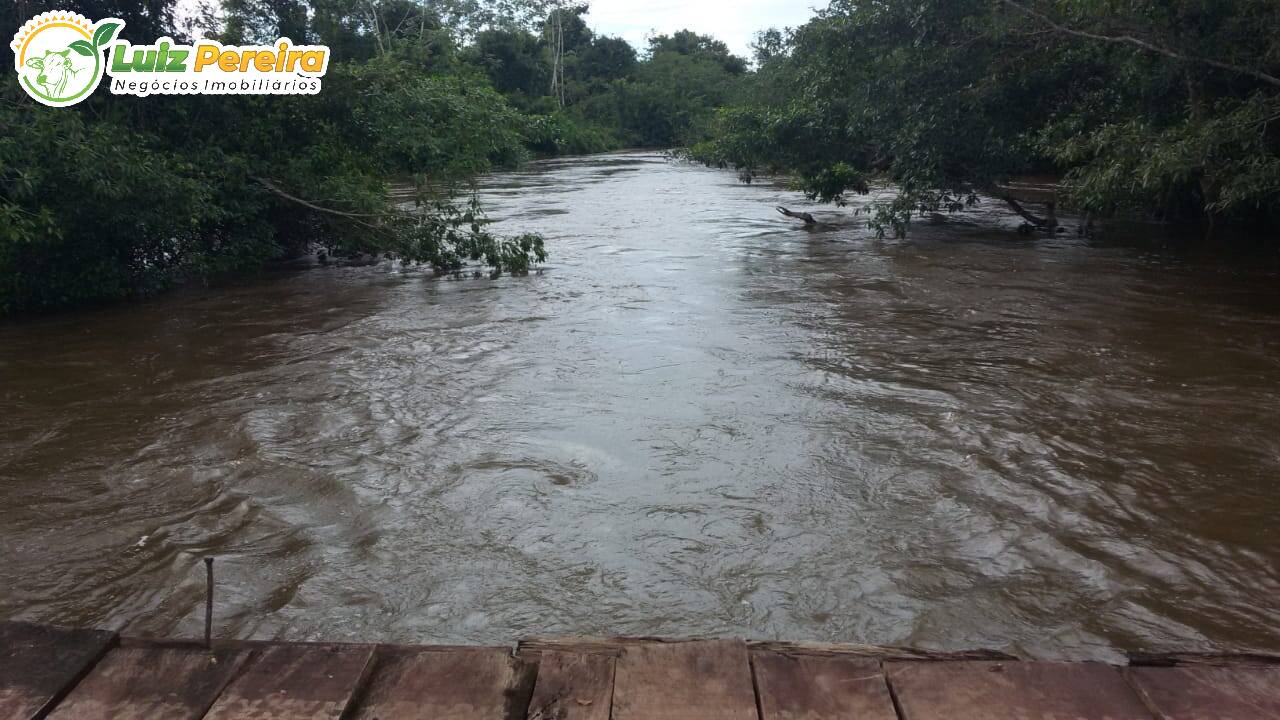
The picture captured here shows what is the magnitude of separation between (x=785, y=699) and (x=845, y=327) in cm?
728

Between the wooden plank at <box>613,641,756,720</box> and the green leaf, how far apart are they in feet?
35.8

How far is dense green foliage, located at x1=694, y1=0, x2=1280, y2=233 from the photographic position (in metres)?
8.79

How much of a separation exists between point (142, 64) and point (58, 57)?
0.92 m

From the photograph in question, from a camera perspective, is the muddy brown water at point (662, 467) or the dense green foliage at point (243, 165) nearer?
the muddy brown water at point (662, 467)

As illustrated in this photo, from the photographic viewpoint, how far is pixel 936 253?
14109mm

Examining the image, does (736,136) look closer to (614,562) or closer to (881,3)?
(881,3)

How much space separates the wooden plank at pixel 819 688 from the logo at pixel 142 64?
972cm

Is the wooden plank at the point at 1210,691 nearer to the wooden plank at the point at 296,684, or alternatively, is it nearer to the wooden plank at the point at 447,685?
the wooden plank at the point at 447,685

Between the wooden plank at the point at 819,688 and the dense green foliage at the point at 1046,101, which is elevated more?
the dense green foliage at the point at 1046,101

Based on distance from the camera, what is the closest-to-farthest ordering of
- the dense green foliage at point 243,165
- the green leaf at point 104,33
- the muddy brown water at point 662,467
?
the muddy brown water at point 662,467 < the dense green foliage at point 243,165 < the green leaf at point 104,33

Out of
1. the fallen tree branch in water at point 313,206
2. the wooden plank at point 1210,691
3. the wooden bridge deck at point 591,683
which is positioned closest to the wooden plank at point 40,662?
the wooden bridge deck at point 591,683

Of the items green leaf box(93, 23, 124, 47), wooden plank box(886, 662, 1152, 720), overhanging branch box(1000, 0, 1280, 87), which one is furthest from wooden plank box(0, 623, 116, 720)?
green leaf box(93, 23, 124, 47)

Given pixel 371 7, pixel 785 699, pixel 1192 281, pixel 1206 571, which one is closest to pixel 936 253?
pixel 1192 281

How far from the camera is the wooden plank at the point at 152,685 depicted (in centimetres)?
225
